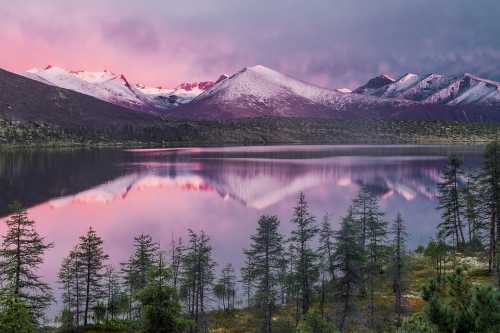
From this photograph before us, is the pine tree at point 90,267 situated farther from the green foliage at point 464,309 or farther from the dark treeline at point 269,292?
the green foliage at point 464,309

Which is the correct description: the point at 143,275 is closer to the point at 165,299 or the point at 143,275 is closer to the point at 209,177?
the point at 165,299

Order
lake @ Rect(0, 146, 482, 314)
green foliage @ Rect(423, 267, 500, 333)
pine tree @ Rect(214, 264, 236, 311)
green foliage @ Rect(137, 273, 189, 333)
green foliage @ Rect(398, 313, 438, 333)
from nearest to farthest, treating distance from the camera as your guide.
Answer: green foliage @ Rect(423, 267, 500, 333)
green foliage @ Rect(398, 313, 438, 333)
green foliage @ Rect(137, 273, 189, 333)
pine tree @ Rect(214, 264, 236, 311)
lake @ Rect(0, 146, 482, 314)

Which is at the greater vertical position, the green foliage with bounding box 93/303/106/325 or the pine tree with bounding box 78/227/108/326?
the pine tree with bounding box 78/227/108/326

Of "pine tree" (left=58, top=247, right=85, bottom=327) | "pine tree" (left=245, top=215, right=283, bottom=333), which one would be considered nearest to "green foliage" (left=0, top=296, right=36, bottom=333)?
"pine tree" (left=58, top=247, right=85, bottom=327)

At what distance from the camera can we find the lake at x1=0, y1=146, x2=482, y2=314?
63625 mm

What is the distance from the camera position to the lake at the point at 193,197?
63625 millimetres

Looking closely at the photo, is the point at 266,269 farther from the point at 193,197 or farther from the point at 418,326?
the point at 193,197

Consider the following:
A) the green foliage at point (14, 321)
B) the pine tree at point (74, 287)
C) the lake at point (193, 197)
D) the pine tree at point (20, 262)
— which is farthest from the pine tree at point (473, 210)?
the green foliage at point (14, 321)

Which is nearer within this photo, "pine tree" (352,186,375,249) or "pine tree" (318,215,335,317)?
"pine tree" (318,215,335,317)

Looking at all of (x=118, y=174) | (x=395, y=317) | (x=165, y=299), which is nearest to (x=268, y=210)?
(x=395, y=317)

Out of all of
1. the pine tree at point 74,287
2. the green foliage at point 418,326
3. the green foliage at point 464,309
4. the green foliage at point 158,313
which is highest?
the green foliage at point 464,309

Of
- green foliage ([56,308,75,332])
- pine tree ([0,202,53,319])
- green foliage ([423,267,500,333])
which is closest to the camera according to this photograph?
green foliage ([423,267,500,333])

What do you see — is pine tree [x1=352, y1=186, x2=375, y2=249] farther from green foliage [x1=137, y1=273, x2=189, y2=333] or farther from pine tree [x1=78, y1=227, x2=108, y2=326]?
green foliage [x1=137, y1=273, x2=189, y2=333]

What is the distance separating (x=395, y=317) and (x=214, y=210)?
2051 inches
